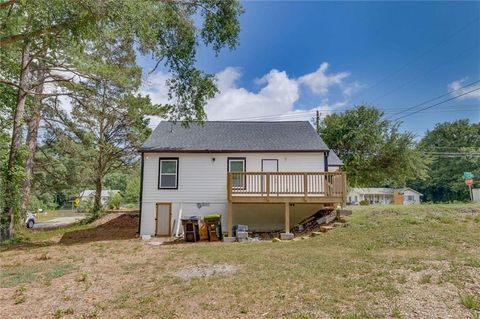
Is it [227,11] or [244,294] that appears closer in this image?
[244,294]

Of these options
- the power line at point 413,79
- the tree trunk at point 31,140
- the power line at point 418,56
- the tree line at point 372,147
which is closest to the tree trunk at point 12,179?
the tree trunk at point 31,140

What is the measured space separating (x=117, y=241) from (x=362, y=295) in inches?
376

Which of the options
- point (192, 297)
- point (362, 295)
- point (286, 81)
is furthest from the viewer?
point (286, 81)

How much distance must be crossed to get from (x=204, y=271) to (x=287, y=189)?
6.07 m

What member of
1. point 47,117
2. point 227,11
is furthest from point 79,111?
point 227,11

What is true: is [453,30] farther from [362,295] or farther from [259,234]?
[362,295]

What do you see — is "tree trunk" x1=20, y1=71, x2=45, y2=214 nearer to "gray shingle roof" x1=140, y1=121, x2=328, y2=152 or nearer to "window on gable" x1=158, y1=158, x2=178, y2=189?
"gray shingle roof" x1=140, y1=121, x2=328, y2=152

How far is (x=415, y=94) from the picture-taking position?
2417 cm

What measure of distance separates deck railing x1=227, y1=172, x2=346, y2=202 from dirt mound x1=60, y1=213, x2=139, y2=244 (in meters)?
5.14

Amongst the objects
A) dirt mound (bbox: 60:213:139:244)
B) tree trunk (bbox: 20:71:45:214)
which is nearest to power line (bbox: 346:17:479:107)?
dirt mound (bbox: 60:213:139:244)

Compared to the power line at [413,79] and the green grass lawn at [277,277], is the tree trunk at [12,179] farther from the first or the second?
the power line at [413,79]

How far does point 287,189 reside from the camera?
11.6 metres

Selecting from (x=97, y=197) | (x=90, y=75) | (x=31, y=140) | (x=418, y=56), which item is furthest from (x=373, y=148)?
(x=31, y=140)

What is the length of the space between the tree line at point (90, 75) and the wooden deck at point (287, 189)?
3.45 m
